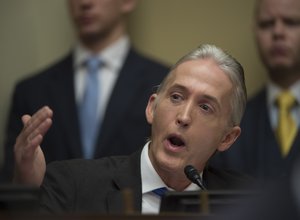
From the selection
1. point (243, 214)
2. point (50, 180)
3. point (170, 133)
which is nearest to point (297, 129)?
point (170, 133)

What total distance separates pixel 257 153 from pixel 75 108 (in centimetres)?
89

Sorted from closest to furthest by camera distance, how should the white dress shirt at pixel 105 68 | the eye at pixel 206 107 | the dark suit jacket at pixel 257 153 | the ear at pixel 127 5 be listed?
the eye at pixel 206 107
the dark suit jacket at pixel 257 153
the white dress shirt at pixel 105 68
the ear at pixel 127 5

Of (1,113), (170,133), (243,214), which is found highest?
(243,214)

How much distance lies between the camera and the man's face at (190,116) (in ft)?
8.54

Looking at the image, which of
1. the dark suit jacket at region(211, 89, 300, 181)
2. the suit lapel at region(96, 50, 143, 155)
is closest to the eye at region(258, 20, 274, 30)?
the dark suit jacket at region(211, 89, 300, 181)

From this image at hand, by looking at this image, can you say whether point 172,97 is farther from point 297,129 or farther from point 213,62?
point 297,129

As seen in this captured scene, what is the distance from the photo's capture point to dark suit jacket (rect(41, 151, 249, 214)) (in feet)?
8.13

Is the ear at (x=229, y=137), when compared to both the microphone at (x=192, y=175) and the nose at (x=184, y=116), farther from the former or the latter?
the microphone at (x=192, y=175)

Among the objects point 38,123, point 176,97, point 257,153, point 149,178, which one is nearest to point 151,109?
point 176,97

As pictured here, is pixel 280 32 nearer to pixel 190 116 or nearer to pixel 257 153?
pixel 257 153

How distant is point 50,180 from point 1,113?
2.21 meters

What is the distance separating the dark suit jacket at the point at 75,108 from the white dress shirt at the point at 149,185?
110cm

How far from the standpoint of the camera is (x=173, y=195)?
Answer: 2.10 m

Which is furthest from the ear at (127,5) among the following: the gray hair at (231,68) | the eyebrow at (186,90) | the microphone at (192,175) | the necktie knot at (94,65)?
the microphone at (192,175)
